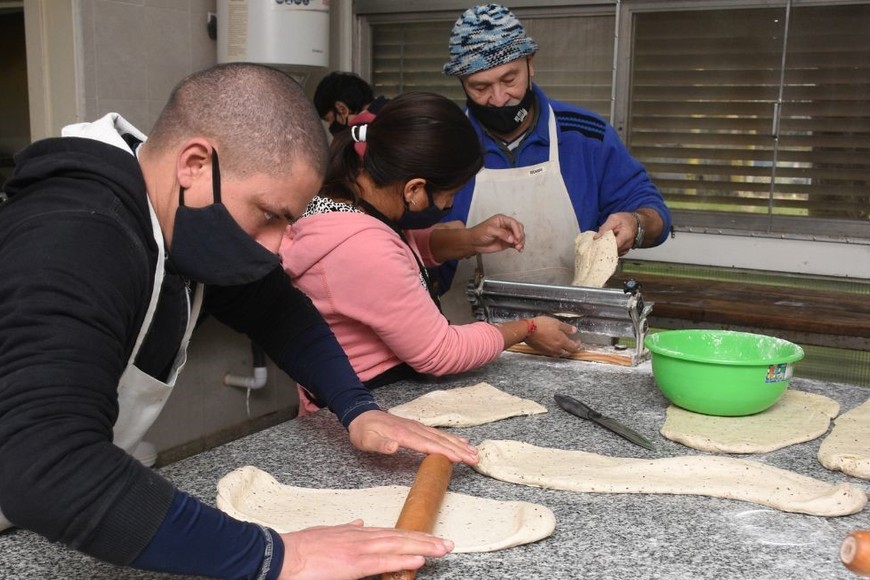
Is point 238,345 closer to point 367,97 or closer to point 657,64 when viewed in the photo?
point 367,97

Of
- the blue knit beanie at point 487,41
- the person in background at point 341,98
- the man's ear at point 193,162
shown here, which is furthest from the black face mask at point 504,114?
the man's ear at point 193,162

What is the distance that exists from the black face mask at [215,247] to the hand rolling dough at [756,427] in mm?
905

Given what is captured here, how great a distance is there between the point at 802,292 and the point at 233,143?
10.4 feet

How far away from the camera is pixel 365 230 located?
1.86m

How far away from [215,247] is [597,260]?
146 centimetres

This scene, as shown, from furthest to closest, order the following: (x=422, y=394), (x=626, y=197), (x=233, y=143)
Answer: (x=626, y=197), (x=422, y=394), (x=233, y=143)

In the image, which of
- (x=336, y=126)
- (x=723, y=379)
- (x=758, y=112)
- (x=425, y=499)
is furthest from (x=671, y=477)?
(x=758, y=112)

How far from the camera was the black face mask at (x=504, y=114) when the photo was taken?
2605 millimetres

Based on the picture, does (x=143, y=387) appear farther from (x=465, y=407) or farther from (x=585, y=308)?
(x=585, y=308)

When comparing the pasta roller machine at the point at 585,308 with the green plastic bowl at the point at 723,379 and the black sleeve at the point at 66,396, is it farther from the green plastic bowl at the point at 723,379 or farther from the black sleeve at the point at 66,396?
the black sleeve at the point at 66,396

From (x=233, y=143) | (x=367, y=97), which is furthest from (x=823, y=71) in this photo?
(x=233, y=143)

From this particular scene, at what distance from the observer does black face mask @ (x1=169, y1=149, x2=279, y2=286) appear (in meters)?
1.16

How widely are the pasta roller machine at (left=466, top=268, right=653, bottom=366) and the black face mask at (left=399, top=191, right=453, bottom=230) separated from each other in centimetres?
30

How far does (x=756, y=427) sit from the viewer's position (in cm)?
173
